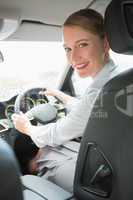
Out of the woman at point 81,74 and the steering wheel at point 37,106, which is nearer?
the woman at point 81,74

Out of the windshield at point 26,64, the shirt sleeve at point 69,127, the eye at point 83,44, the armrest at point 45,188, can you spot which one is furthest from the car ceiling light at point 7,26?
the armrest at point 45,188

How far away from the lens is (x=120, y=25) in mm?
1525

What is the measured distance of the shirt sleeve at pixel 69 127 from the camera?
70.9 inches

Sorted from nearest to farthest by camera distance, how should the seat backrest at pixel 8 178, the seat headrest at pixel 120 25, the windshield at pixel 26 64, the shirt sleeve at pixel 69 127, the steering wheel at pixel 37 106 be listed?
the seat backrest at pixel 8 178 → the seat headrest at pixel 120 25 → the shirt sleeve at pixel 69 127 → the steering wheel at pixel 37 106 → the windshield at pixel 26 64

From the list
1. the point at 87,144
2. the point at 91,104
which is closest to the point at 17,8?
the point at 91,104

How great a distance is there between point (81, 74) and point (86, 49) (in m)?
0.14

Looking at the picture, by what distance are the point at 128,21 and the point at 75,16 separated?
1.42 feet

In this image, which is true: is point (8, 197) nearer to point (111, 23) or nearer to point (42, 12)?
point (111, 23)

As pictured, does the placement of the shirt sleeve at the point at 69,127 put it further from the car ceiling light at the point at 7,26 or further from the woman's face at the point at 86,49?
the car ceiling light at the point at 7,26

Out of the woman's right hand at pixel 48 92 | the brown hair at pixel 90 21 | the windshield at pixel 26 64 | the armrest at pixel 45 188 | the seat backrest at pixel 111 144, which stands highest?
the brown hair at pixel 90 21

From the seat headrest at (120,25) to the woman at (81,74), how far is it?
25 centimetres

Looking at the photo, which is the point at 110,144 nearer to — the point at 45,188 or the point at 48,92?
the point at 45,188

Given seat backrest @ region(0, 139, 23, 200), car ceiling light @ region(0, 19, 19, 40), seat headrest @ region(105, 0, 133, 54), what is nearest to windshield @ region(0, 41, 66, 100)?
car ceiling light @ region(0, 19, 19, 40)

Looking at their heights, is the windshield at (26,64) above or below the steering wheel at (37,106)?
above
